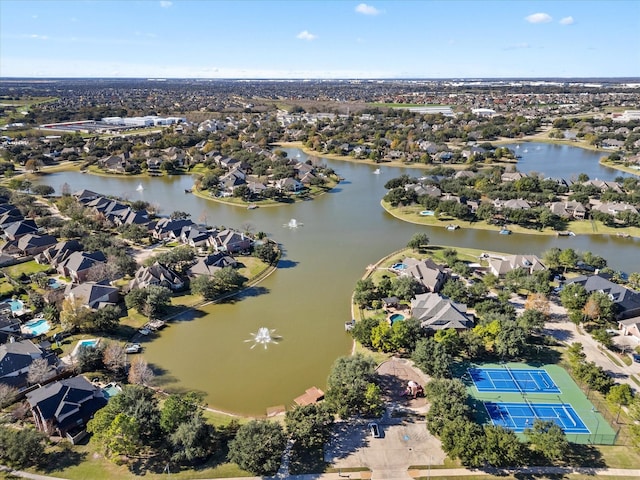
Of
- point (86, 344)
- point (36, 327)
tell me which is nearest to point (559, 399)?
point (86, 344)

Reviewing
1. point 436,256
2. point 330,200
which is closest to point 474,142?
point 330,200

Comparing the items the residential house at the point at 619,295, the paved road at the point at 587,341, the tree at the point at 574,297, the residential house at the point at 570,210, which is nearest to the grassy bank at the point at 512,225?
the residential house at the point at 570,210

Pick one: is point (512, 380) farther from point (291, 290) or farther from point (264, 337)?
point (291, 290)

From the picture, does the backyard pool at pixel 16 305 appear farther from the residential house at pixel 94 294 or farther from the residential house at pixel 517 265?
the residential house at pixel 517 265

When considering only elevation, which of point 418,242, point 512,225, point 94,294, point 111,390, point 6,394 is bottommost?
point 111,390

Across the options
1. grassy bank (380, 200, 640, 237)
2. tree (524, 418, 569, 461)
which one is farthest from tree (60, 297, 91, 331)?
grassy bank (380, 200, 640, 237)

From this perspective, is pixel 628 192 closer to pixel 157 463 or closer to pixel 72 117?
pixel 157 463
